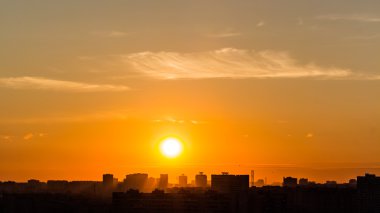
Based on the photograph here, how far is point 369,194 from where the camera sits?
176000mm

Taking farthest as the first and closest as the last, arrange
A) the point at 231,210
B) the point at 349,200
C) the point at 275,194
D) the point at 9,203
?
1. the point at 349,200
2. the point at 9,203
3. the point at 275,194
4. the point at 231,210

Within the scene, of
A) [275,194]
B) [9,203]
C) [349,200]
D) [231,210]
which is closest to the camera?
[231,210]

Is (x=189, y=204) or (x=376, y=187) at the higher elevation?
(x=376, y=187)

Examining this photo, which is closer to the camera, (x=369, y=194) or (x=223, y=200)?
(x=223, y=200)

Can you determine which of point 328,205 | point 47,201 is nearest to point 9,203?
point 47,201

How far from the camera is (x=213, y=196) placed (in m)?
142

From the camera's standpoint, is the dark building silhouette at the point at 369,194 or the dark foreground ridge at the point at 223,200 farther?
the dark building silhouette at the point at 369,194

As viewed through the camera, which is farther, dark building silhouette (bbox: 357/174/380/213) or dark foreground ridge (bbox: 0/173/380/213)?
dark building silhouette (bbox: 357/174/380/213)

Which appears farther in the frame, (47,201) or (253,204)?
(47,201)

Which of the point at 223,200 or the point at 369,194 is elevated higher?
the point at 369,194

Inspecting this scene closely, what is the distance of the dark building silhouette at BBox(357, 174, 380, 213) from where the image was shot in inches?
6841

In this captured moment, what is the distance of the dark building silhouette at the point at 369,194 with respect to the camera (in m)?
174

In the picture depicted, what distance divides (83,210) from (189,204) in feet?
161

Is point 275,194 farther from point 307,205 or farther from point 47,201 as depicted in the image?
point 47,201
